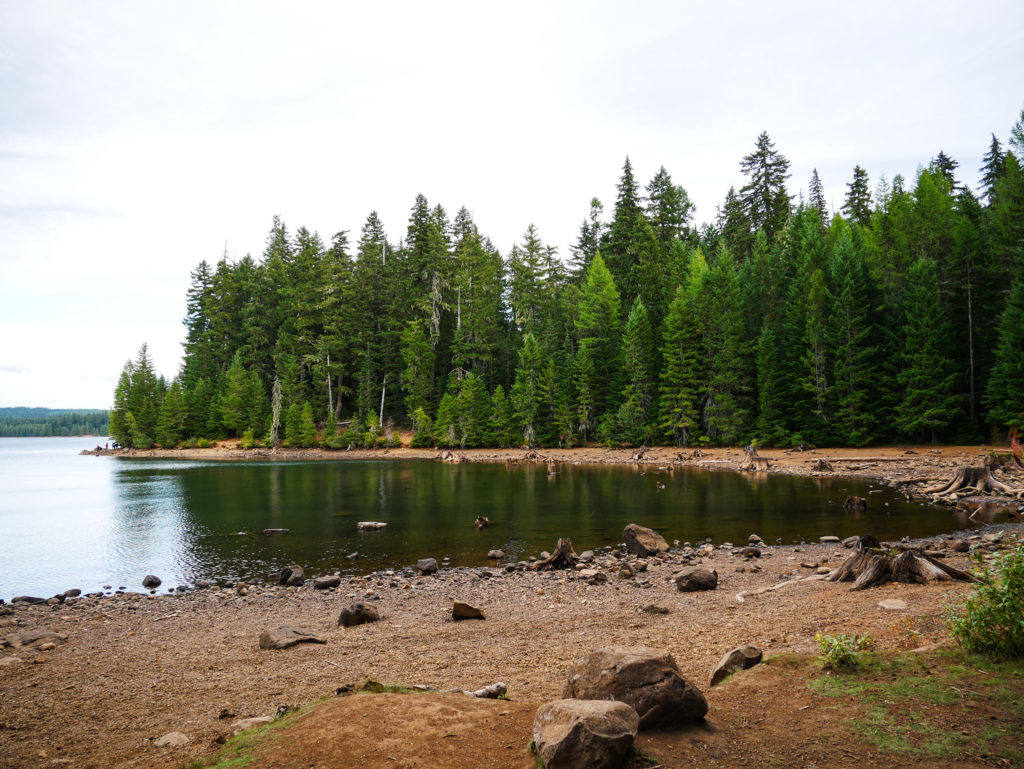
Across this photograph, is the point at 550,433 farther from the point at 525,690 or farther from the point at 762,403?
the point at 525,690

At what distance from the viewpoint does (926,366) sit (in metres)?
41.5

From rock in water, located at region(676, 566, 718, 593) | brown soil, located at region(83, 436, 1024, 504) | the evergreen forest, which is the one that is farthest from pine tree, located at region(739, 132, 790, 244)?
rock in water, located at region(676, 566, 718, 593)

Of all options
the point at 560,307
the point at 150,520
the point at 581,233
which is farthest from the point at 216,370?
the point at 150,520

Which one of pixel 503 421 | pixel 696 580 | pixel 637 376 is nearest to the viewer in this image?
pixel 696 580

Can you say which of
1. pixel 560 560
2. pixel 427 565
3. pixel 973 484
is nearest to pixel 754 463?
pixel 973 484

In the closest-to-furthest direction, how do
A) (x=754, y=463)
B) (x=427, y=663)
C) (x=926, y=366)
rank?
(x=427, y=663)
(x=754, y=463)
(x=926, y=366)

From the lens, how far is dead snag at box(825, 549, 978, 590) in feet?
32.6

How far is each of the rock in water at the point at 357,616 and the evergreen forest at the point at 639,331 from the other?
43.7 metres

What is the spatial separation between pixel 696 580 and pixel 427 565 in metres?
7.52

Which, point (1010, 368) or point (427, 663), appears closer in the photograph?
point (427, 663)

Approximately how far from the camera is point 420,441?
68375 millimetres

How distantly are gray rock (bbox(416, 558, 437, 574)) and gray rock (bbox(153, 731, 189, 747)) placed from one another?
389 inches

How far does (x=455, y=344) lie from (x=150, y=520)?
48.0 m

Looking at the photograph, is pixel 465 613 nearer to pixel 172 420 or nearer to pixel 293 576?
pixel 293 576
